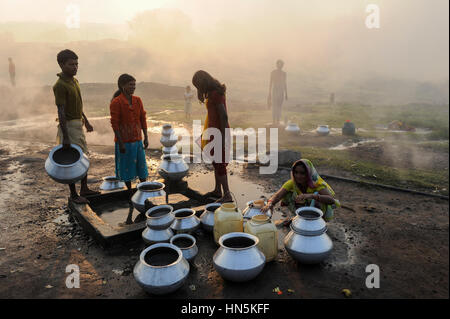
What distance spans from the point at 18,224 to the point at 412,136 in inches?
538

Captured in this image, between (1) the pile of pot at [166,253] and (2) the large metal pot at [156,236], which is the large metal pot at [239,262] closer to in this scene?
(1) the pile of pot at [166,253]

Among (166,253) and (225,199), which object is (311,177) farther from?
(166,253)

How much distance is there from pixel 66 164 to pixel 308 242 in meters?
3.62

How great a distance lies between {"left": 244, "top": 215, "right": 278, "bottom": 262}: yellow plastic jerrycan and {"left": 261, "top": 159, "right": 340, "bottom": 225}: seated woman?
46 cm

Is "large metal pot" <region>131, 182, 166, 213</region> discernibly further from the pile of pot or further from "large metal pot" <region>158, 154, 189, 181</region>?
"large metal pot" <region>158, 154, 189, 181</region>

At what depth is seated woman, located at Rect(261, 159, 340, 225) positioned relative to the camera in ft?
13.3

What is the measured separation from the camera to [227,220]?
389 cm

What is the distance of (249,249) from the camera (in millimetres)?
3227

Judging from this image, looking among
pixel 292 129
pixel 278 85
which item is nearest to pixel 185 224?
pixel 292 129

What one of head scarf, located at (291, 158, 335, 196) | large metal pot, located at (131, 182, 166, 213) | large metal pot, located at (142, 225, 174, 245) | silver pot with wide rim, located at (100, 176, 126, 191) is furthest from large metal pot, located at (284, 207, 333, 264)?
silver pot with wide rim, located at (100, 176, 126, 191)

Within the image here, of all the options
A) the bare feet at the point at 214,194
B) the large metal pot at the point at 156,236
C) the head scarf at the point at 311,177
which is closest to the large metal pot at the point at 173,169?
the bare feet at the point at 214,194

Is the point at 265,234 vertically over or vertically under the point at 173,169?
under

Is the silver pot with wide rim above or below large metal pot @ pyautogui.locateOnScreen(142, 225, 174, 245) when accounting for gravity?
above
